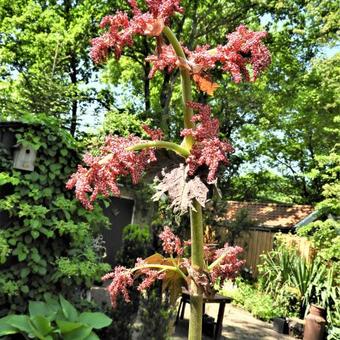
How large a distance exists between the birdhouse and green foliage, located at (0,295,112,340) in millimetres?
1240

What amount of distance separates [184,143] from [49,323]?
2826 millimetres

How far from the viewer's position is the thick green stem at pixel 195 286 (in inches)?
42.5

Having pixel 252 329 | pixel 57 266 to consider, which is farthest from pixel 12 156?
pixel 252 329

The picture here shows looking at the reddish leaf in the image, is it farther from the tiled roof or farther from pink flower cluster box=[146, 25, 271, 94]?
the tiled roof

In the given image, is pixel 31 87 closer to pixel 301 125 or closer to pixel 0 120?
pixel 0 120

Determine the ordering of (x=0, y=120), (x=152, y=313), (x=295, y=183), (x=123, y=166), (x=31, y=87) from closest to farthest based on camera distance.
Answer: (x=123, y=166) < (x=0, y=120) < (x=152, y=313) < (x=31, y=87) < (x=295, y=183)

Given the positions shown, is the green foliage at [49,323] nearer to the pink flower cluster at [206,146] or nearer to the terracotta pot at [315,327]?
the pink flower cluster at [206,146]

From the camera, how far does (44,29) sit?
596 inches

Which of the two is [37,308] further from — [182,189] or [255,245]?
[255,245]

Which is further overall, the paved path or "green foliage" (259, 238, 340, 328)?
"green foliage" (259, 238, 340, 328)

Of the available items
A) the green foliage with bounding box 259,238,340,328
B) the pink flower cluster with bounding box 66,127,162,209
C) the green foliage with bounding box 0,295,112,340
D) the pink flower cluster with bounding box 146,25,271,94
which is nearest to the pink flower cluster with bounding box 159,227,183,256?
the pink flower cluster with bounding box 66,127,162,209

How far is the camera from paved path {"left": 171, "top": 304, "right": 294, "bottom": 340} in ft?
25.4

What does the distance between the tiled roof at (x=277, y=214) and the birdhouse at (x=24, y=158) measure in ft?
36.7

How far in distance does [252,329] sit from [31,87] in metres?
6.54
